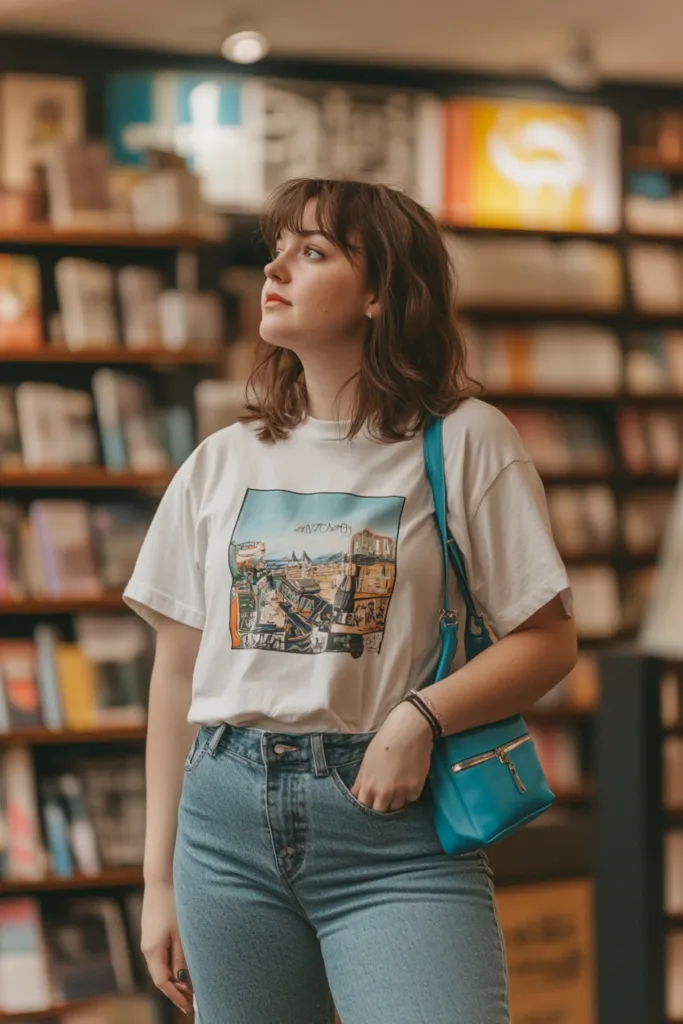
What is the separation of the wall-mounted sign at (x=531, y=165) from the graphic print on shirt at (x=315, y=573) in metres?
4.14

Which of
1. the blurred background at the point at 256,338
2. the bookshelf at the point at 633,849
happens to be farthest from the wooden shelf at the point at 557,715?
the bookshelf at the point at 633,849

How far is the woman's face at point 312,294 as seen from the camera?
1.40m

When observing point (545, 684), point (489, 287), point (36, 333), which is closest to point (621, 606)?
point (489, 287)

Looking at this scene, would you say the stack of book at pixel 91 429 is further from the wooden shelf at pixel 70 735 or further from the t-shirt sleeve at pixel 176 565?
the t-shirt sleeve at pixel 176 565

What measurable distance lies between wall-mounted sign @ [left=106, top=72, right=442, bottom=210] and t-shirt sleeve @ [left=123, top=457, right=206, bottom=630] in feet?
11.9

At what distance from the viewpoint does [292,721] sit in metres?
1.30

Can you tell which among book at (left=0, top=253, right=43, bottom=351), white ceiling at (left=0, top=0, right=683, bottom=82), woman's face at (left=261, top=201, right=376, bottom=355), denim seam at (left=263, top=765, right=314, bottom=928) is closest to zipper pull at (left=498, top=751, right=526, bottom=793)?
denim seam at (left=263, top=765, right=314, bottom=928)

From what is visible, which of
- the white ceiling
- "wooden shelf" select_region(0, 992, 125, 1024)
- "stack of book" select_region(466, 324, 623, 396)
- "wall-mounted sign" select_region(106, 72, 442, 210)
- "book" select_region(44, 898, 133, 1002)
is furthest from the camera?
"stack of book" select_region(466, 324, 623, 396)

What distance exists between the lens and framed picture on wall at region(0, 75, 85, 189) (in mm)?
4824

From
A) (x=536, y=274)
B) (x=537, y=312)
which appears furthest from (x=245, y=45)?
(x=537, y=312)

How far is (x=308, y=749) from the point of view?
1305 millimetres

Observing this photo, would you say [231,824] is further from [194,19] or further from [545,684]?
[194,19]

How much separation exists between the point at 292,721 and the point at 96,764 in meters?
2.87

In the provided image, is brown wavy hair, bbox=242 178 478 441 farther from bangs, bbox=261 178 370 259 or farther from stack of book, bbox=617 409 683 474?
stack of book, bbox=617 409 683 474
